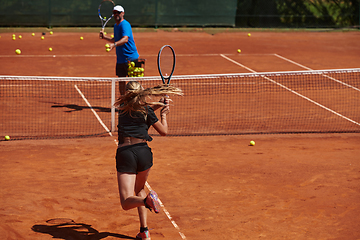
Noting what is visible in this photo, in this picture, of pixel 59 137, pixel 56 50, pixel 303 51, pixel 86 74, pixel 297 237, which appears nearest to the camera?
pixel 297 237

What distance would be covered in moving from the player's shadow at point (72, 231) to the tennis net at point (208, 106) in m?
3.96

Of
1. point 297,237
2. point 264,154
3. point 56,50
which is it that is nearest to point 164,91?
point 297,237

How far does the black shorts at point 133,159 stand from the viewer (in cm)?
497

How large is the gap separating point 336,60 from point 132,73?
10683 mm

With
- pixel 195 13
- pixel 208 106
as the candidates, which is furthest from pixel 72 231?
pixel 195 13

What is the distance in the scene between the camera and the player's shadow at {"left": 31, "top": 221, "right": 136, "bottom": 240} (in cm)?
539

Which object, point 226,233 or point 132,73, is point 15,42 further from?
point 226,233

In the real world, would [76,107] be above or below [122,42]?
below

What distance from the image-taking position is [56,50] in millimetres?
18219

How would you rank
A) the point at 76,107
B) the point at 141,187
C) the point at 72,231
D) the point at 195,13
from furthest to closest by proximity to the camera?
the point at 195,13 < the point at 76,107 < the point at 72,231 < the point at 141,187

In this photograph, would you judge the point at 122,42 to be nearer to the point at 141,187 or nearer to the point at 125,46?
the point at 125,46

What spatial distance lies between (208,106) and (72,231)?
6.79 meters

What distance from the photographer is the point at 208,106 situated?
11805 millimetres

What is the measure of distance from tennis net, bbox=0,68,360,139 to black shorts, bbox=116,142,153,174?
437cm
